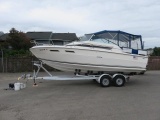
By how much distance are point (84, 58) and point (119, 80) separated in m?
2.10

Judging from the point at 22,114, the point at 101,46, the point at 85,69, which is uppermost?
the point at 101,46

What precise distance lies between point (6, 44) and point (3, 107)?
34142mm

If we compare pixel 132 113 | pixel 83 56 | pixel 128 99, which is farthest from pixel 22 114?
pixel 83 56

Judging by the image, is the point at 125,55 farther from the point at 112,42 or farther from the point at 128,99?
the point at 128,99

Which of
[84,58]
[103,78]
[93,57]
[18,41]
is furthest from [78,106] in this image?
[18,41]

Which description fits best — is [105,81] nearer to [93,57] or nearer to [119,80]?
[119,80]

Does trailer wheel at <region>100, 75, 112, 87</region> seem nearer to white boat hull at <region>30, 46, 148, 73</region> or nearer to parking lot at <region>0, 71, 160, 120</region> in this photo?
white boat hull at <region>30, 46, 148, 73</region>

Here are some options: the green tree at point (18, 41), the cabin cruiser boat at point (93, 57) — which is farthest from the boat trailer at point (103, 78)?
the green tree at point (18, 41)

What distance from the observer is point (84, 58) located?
14.7 m

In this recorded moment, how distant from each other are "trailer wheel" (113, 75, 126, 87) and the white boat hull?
52 centimetres

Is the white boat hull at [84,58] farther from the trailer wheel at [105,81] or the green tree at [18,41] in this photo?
the green tree at [18,41]

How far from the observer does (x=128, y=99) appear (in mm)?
10531

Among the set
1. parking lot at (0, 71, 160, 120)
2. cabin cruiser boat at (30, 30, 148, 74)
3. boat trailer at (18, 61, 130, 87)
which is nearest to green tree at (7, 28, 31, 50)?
cabin cruiser boat at (30, 30, 148, 74)

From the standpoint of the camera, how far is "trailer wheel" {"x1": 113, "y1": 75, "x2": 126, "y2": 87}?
48.1 feet
